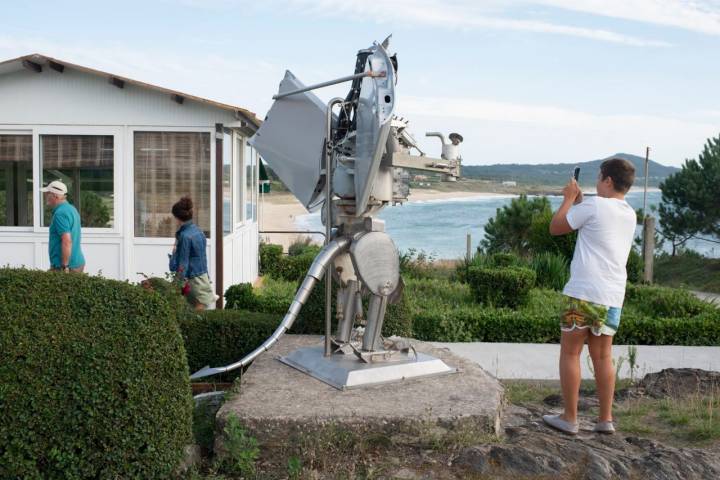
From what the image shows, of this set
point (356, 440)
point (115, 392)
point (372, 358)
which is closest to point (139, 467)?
point (115, 392)

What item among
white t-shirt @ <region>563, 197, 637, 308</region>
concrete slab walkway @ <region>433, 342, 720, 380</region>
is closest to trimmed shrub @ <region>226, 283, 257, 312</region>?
concrete slab walkway @ <region>433, 342, 720, 380</region>

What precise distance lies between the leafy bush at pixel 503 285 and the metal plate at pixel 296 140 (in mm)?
5870

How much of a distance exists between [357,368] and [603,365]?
61.9 inches

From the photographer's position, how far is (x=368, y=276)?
5.21 metres

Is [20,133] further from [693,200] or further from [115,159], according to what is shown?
[693,200]

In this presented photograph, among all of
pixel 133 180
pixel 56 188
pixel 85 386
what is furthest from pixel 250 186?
pixel 85 386

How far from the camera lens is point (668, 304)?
35.0 feet

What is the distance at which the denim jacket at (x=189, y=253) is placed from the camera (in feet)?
25.2

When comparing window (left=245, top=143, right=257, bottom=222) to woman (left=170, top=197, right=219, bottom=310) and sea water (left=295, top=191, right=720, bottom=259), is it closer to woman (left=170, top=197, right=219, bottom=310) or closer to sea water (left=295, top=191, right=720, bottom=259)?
woman (left=170, top=197, right=219, bottom=310)

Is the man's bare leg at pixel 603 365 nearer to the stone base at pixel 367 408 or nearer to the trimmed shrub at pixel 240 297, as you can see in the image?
the stone base at pixel 367 408

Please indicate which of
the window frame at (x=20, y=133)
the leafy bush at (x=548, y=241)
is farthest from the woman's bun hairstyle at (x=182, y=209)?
the leafy bush at (x=548, y=241)

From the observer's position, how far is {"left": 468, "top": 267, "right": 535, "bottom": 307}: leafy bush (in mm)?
10945

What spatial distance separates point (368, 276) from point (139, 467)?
1.94 meters

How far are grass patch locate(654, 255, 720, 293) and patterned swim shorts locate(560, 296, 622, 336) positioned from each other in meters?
17.3
